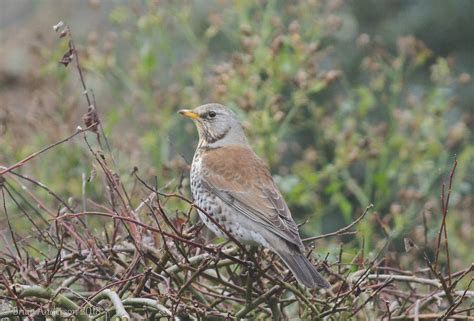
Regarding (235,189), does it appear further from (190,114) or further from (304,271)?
(304,271)

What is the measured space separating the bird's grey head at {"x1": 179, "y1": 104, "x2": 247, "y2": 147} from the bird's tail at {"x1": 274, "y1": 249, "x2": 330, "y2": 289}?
1.24 meters

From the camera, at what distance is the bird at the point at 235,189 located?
3.30 m

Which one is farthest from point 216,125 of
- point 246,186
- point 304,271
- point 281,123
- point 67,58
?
point 304,271

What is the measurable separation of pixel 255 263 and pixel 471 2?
492 cm

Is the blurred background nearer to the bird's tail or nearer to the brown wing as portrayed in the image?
the brown wing

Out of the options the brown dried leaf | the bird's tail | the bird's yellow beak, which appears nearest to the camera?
the bird's tail

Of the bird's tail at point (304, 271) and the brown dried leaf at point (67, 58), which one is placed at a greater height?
the brown dried leaf at point (67, 58)

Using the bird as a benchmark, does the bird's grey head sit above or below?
above

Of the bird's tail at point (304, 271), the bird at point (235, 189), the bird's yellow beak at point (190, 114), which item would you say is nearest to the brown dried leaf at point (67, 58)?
the bird at point (235, 189)

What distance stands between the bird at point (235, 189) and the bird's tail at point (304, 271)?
12 cm

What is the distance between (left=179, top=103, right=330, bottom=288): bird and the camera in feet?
10.8

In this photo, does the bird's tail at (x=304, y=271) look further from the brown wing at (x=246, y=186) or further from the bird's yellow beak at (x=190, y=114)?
the bird's yellow beak at (x=190, y=114)

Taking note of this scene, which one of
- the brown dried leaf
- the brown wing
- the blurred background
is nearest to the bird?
the brown wing

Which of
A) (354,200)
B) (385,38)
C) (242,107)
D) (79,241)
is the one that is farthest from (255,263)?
(385,38)
